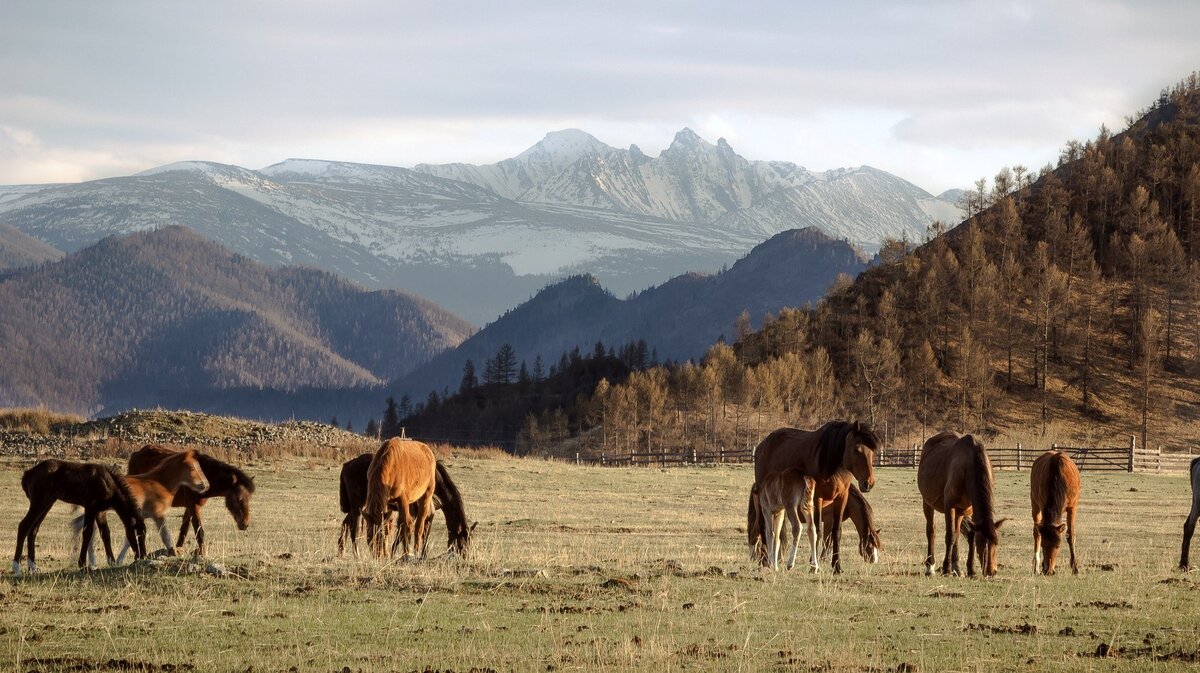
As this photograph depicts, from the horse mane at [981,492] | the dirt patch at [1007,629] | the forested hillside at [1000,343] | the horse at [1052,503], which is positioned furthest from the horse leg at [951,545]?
the forested hillside at [1000,343]

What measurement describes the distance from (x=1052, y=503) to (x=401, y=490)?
10.5 metres

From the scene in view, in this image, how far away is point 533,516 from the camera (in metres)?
34.1

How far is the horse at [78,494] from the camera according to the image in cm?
1716

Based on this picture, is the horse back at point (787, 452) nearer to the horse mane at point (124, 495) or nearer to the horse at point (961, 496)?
the horse at point (961, 496)

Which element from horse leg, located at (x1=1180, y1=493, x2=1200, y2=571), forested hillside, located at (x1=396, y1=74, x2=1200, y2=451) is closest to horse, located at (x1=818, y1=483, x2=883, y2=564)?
horse leg, located at (x1=1180, y1=493, x2=1200, y2=571)

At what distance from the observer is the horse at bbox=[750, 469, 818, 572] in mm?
18625

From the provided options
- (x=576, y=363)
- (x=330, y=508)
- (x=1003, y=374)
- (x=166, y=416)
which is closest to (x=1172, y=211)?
(x=1003, y=374)

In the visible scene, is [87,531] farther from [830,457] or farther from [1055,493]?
[1055,493]

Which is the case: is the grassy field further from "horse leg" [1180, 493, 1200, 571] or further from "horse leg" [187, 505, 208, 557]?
"horse leg" [1180, 493, 1200, 571]

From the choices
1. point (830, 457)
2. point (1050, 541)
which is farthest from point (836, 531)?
point (1050, 541)

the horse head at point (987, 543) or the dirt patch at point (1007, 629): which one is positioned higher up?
the horse head at point (987, 543)

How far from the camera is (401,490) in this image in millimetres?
20094

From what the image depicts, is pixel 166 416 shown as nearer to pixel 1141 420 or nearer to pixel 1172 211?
Answer: pixel 1141 420

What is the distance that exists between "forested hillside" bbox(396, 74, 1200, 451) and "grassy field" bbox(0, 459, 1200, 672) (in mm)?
87950
